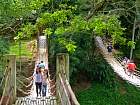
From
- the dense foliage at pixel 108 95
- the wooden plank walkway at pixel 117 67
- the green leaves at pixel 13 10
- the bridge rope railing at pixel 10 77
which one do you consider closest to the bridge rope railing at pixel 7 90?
the bridge rope railing at pixel 10 77

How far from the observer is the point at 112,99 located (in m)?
24.8

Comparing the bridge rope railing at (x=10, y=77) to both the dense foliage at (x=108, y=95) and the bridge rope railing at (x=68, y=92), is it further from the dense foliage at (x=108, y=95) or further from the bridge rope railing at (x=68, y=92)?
the dense foliage at (x=108, y=95)

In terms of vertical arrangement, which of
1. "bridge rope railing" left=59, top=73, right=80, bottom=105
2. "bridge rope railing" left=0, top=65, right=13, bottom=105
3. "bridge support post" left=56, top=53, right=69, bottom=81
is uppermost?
"bridge support post" left=56, top=53, right=69, bottom=81

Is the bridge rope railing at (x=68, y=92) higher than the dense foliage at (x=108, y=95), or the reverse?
the bridge rope railing at (x=68, y=92)

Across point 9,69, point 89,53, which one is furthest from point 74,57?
point 9,69

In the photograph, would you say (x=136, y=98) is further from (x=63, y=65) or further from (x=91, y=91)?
(x=63, y=65)

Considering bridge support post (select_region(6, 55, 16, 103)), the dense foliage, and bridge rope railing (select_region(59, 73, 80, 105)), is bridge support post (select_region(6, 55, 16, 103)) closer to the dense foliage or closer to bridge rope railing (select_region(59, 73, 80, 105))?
bridge rope railing (select_region(59, 73, 80, 105))

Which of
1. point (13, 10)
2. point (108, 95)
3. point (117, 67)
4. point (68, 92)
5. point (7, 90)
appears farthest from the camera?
point (117, 67)

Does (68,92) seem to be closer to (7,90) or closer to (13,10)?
(7,90)

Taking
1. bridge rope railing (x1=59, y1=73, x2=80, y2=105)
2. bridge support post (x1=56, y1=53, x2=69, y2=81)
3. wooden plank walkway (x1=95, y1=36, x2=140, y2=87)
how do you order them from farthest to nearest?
1. wooden plank walkway (x1=95, y1=36, x2=140, y2=87)
2. bridge support post (x1=56, y1=53, x2=69, y2=81)
3. bridge rope railing (x1=59, y1=73, x2=80, y2=105)

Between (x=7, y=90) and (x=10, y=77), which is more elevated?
(x=10, y=77)

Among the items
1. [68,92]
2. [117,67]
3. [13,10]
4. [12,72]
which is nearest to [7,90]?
[12,72]

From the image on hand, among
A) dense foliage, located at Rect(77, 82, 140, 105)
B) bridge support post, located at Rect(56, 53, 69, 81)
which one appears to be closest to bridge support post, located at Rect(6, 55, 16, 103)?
bridge support post, located at Rect(56, 53, 69, 81)

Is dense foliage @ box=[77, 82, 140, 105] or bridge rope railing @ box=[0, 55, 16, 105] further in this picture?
dense foliage @ box=[77, 82, 140, 105]
